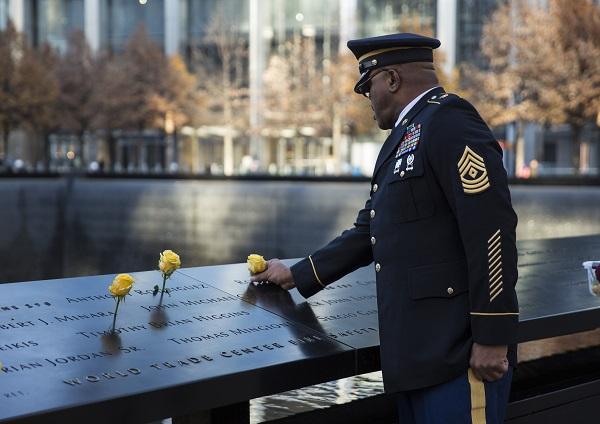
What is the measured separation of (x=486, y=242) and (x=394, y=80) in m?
0.63

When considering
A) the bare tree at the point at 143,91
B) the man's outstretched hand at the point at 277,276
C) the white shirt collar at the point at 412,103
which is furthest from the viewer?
the bare tree at the point at 143,91

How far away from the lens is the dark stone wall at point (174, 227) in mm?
10172

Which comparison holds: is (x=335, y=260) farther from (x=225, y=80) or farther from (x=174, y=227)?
(x=225, y=80)

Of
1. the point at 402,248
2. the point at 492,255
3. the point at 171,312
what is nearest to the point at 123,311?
the point at 171,312

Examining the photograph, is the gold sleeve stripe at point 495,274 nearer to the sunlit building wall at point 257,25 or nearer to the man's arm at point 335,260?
the man's arm at point 335,260

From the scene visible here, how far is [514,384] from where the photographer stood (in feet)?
12.5

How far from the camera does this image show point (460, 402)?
2275 millimetres

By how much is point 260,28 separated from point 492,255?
49110mm

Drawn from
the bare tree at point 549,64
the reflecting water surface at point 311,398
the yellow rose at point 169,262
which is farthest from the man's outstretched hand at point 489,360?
the bare tree at point 549,64

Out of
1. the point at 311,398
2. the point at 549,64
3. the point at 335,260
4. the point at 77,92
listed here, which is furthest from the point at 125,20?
the point at 335,260

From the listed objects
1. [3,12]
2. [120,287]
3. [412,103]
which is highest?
[3,12]

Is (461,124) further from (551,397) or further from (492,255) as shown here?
(551,397)

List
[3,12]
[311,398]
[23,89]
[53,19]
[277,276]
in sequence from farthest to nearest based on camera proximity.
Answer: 1. [3,12]
2. [53,19]
3. [23,89]
4. [311,398]
5. [277,276]

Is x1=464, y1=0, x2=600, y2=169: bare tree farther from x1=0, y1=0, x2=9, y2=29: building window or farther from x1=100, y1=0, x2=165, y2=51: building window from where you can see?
x1=0, y1=0, x2=9, y2=29: building window
